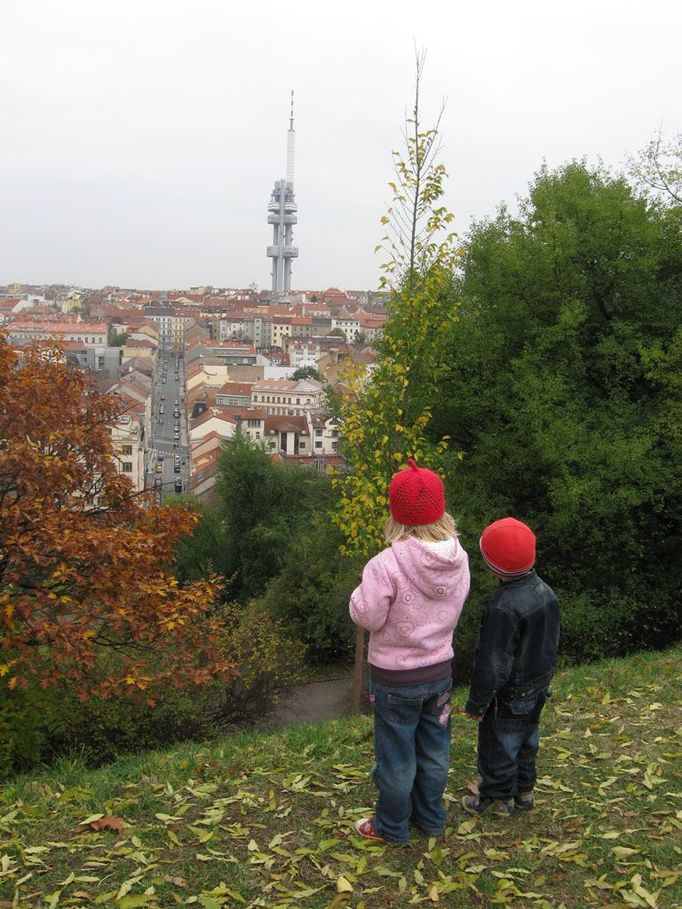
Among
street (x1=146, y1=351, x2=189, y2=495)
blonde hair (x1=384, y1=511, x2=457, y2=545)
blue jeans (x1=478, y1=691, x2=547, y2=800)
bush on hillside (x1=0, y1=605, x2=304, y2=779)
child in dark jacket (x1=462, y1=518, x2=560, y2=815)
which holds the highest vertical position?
blonde hair (x1=384, y1=511, x2=457, y2=545)

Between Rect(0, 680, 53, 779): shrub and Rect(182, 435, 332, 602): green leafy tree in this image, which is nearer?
Rect(0, 680, 53, 779): shrub

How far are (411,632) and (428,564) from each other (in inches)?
13.2

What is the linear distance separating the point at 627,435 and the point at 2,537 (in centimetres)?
952

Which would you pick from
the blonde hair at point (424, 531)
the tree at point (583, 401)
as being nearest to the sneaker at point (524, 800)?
the blonde hair at point (424, 531)

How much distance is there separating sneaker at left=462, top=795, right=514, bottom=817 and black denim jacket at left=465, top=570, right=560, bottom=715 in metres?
0.68

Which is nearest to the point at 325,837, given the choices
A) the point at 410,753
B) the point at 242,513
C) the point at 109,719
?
the point at 410,753

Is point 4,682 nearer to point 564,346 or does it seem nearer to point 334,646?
point 564,346

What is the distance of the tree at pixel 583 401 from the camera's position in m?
13.0

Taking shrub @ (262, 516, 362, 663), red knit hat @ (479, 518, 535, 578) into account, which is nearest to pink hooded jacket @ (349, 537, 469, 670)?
red knit hat @ (479, 518, 535, 578)

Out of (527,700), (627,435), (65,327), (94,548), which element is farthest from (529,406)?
(65,327)

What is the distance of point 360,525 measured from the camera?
8.70m

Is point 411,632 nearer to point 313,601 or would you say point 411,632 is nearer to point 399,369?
point 399,369

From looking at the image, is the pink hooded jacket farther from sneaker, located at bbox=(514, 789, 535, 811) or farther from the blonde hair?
sneaker, located at bbox=(514, 789, 535, 811)

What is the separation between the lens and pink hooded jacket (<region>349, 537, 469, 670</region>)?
3.77 m
